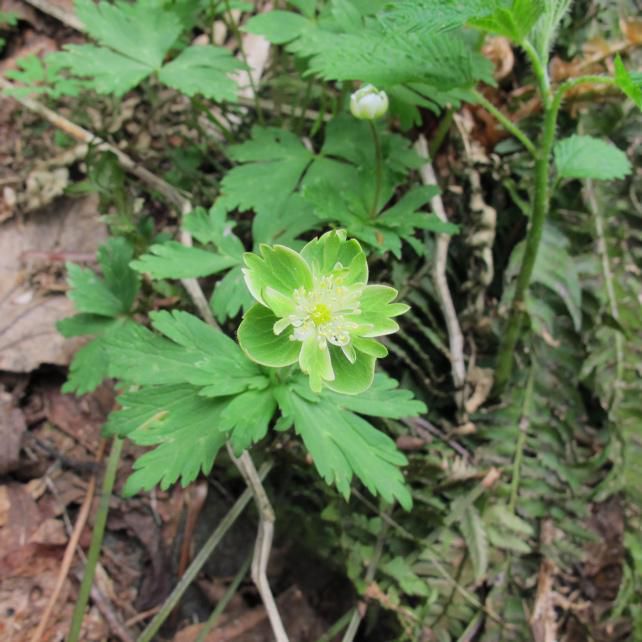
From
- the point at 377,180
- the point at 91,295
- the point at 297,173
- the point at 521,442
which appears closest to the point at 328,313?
the point at 377,180

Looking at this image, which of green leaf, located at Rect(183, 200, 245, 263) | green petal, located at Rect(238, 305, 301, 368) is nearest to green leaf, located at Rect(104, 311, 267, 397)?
green petal, located at Rect(238, 305, 301, 368)

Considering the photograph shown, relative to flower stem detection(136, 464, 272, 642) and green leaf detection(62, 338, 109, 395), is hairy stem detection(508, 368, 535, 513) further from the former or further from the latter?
green leaf detection(62, 338, 109, 395)

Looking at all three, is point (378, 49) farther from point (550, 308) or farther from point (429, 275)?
point (550, 308)

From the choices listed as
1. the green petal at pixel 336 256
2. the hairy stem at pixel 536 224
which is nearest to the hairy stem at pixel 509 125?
the hairy stem at pixel 536 224

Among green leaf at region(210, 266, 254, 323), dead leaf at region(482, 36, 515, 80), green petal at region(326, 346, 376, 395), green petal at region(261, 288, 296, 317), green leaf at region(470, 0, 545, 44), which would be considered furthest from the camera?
dead leaf at region(482, 36, 515, 80)

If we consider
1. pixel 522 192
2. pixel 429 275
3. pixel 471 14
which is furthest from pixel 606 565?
pixel 471 14

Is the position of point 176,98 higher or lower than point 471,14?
lower

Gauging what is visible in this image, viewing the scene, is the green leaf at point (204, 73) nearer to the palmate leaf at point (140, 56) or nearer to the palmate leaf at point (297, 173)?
the palmate leaf at point (140, 56)
